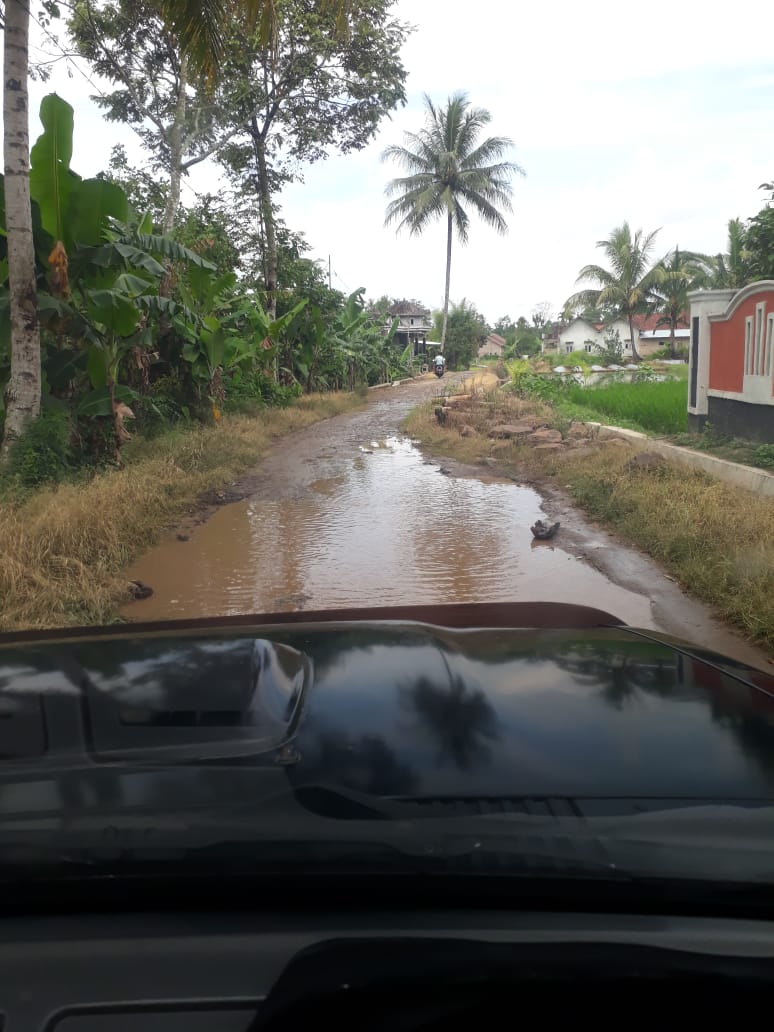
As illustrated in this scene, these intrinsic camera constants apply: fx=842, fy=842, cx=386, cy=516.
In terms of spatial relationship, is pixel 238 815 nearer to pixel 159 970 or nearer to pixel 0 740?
pixel 159 970

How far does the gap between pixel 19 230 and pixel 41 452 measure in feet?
6.79

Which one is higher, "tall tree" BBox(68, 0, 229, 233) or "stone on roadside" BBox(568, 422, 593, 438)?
"tall tree" BBox(68, 0, 229, 233)

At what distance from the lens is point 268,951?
0.99 m

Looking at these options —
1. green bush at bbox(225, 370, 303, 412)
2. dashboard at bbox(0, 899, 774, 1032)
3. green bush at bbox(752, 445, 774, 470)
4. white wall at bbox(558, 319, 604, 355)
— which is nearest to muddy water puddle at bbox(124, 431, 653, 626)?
green bush at bbox(752, 445, 774, 470)

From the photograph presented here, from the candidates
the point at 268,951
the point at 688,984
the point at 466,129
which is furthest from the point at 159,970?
the point at 466,129

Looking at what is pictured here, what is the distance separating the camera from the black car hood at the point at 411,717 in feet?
3.93

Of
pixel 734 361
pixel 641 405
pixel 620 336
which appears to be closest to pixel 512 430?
pixel 641 405

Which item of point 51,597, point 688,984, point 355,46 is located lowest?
point 51,597

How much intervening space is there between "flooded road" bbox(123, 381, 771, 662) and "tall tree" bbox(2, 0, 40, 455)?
6.88 ft

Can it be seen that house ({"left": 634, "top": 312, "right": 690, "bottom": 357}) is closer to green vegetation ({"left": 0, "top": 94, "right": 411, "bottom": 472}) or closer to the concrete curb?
the concrete curb

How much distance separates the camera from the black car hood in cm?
120

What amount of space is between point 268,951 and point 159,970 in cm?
12

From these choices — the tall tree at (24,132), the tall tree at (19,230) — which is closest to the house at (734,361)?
the tall tree at (24,132)

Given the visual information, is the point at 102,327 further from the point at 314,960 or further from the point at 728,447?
the point at 314,960
